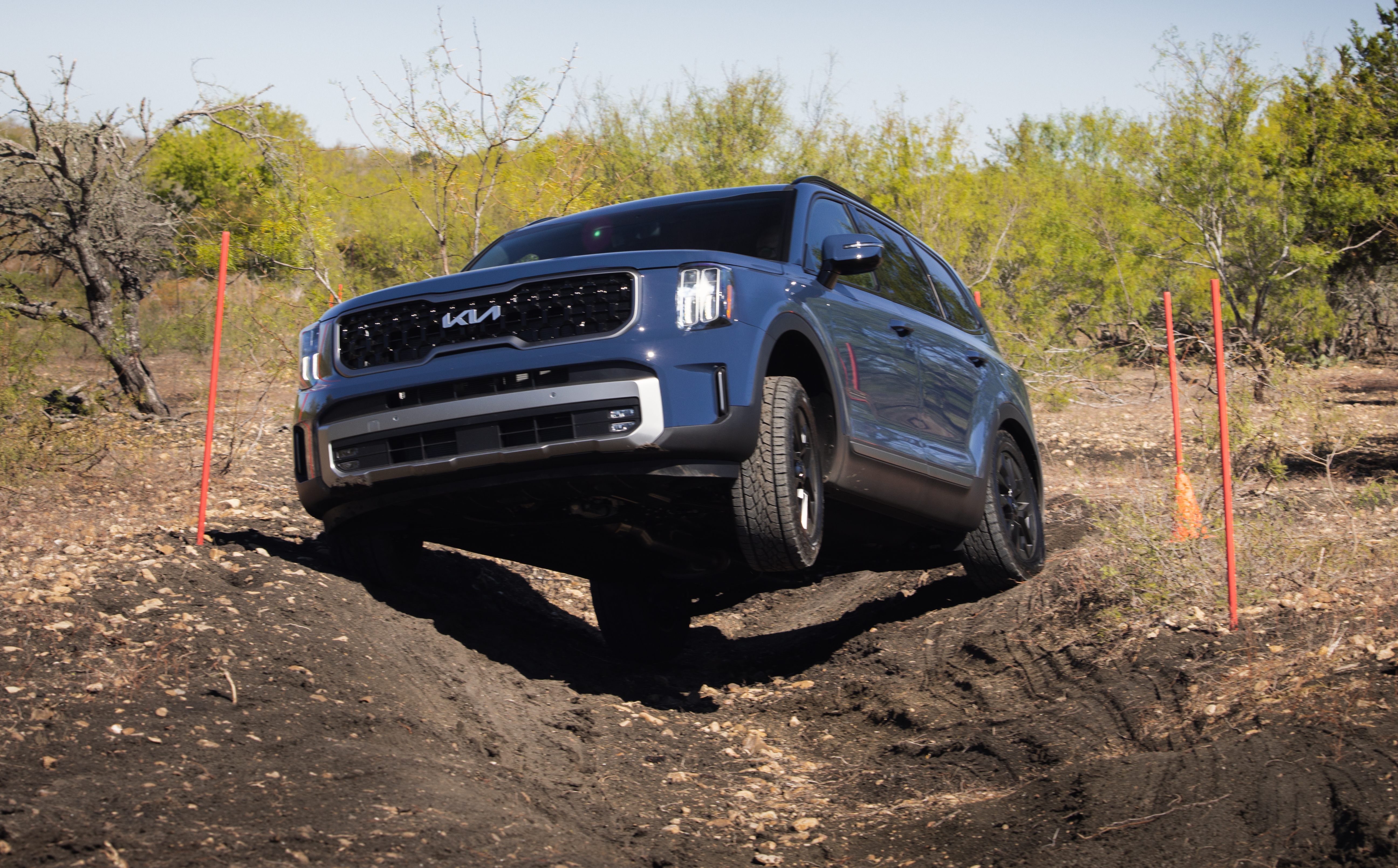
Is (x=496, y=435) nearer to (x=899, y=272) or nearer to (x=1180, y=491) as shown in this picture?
(x=899, y=272)

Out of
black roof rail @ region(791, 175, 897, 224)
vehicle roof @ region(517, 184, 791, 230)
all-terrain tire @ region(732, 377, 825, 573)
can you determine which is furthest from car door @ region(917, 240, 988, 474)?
all-terrain tire @ region(732, 377, 825, 573)

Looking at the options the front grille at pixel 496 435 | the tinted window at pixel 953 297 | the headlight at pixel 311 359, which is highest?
the tinted window at pixel 953 297

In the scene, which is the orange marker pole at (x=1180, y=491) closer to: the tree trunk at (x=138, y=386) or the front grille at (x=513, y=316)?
the front grille at (x=513, y=316)

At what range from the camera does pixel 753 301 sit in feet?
15.4

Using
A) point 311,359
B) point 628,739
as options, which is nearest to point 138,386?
point 311,359

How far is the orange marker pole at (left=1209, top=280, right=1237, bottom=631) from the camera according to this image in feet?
18.5

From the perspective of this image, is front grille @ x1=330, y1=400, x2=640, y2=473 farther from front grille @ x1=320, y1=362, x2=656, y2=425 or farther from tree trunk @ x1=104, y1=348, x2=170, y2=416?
tree trunk @ x1=104, y1=348, x2=170, y2=416

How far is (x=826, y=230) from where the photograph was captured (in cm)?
590

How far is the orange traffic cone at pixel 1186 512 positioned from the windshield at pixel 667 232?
3.05m

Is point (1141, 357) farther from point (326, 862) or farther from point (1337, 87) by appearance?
point (1337, 87)

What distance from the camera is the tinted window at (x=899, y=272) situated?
6.37 m

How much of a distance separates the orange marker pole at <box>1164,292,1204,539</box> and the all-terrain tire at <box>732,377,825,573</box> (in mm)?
3025

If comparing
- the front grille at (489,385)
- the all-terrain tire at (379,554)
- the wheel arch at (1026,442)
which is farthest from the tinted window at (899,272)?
Result: the all-terrain tire at (379,554)

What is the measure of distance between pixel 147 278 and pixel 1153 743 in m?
15.1
